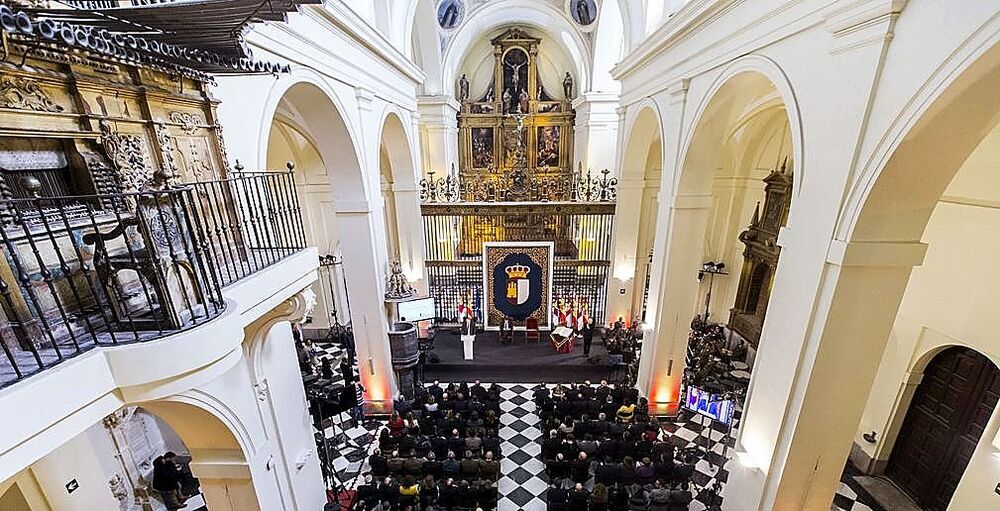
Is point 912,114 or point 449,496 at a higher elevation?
point 912,114

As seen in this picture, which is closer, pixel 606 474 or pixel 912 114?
pixel 912 114

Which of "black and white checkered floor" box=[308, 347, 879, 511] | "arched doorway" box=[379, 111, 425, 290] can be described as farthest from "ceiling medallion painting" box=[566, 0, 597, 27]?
"black and white checkered floor" box=[308, 347, 879, 511]

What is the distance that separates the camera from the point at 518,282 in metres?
11.1

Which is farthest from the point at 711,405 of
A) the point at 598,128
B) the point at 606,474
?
the point at 598,128

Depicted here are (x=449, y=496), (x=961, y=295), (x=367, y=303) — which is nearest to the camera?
(x=961, y=295)

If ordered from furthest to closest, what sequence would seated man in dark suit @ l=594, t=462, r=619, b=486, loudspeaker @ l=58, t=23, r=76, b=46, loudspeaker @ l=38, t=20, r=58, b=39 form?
seated man in dark suit @ l=594, t=462, r=619, b=486, loudspeaker @ l=58, t=23, r=76, b=46, loudspeaker @ l=38, t=20, r=58, b=39

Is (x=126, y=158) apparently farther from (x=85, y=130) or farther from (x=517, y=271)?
(x=517, y=271)

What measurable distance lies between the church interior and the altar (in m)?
0.26

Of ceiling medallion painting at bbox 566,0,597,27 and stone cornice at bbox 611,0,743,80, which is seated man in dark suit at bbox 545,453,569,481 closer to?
stone cornice at bbox 611,0,743,80

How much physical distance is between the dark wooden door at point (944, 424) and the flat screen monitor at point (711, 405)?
2.87m

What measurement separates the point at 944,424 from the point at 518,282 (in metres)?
8.23

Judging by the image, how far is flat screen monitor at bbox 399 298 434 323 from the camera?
909cm

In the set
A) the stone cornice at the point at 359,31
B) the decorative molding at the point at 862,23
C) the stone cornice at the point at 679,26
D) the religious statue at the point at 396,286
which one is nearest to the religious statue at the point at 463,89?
the stone cornice at the point at 359,31

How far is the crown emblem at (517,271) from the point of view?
36.1 feet
